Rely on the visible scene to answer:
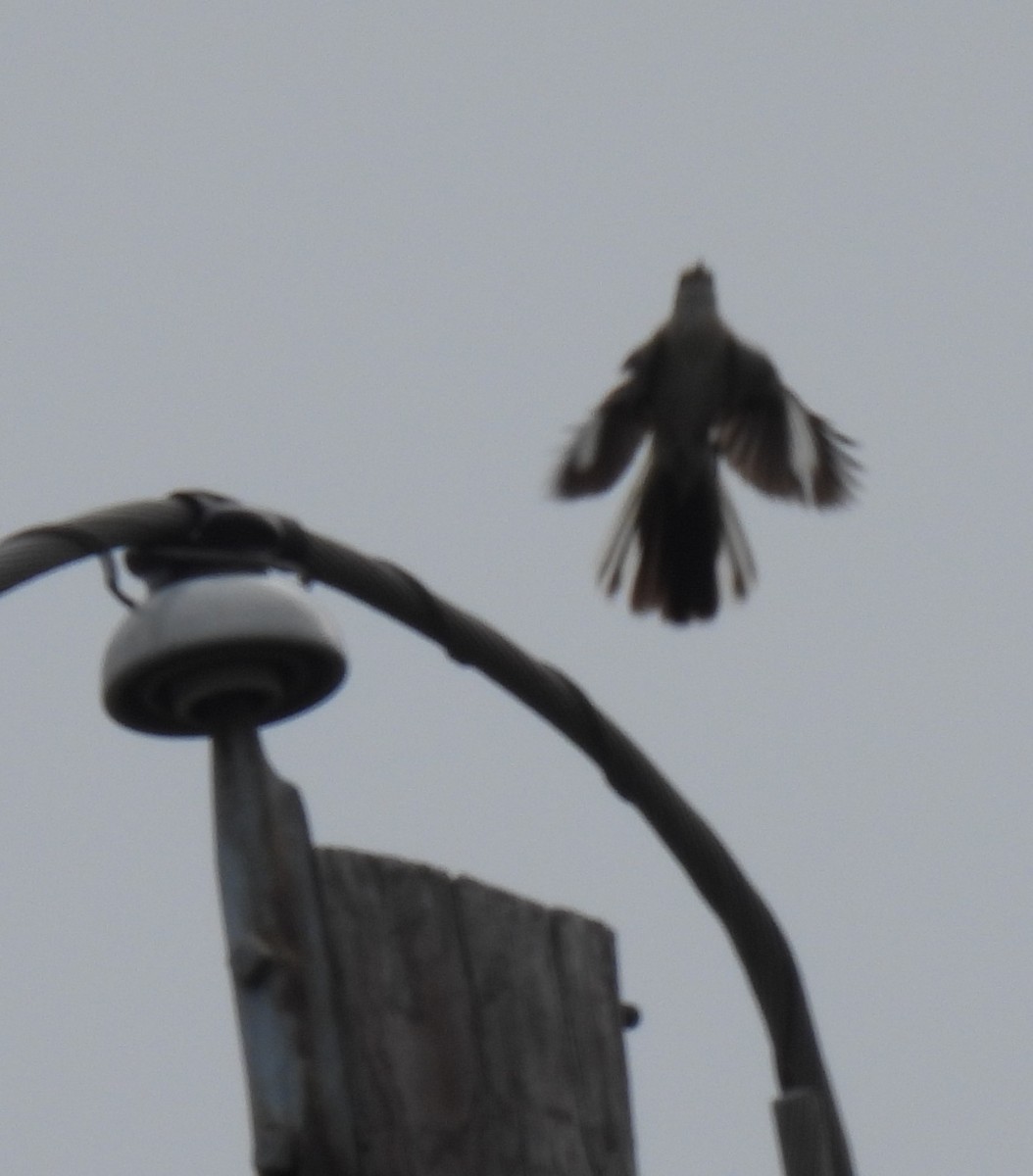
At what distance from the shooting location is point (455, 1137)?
10.3 feet

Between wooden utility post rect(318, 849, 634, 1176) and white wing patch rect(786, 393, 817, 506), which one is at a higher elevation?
white wing patch rect(786, 393, 817, 506)

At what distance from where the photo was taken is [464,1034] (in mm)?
3221

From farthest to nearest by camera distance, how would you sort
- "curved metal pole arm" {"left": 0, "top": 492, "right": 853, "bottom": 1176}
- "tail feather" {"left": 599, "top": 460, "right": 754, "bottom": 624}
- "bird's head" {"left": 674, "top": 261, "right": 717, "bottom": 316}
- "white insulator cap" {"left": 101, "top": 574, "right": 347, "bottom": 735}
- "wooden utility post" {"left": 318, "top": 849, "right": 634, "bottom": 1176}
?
"bird's head" {"left": 674, "top": 261, "right": 717, "bottom": 316} → "tail feather" {"left": 599, "top": 460, "right": 754, "bottom": 624} → "curved metal pole arm" {"left": 0, "top": 492, "right": 853, "bottom": 1176} → "white insulator cap" {"left": 101, "top": 574, "right": 347, "bottom": 735} → "wooden utility post" {"left": 318, "top": 849, "right": 634, "bottom": 1176}

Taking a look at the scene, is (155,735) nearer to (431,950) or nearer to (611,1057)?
(431,950)

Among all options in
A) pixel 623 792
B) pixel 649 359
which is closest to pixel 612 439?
pixel 649 359

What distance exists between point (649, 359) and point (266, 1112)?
15.4 ft

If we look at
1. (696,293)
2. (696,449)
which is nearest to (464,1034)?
(696,449)

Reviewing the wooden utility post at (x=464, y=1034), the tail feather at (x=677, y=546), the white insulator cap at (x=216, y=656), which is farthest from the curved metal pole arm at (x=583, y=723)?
the tail feather at (x=677, y=546)

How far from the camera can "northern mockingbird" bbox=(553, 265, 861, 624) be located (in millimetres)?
6977

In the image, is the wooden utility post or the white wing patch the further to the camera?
the white wing patch

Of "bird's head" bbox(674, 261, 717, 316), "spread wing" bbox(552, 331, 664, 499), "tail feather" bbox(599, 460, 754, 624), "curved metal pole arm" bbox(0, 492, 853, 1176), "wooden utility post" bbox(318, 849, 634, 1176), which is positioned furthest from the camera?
"bird's head" bbox(674, 261, 717, 316)

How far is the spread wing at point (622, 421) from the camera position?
7.09 metres

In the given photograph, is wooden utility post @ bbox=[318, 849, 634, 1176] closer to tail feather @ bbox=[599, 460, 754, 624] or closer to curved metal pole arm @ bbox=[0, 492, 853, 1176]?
curved metal pole arm @ bbox=[0, 492, 853, 1176]

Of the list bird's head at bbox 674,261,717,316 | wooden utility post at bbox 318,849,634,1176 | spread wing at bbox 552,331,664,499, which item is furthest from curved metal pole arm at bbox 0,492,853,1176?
bird's head at bbox 674,261,717,316
